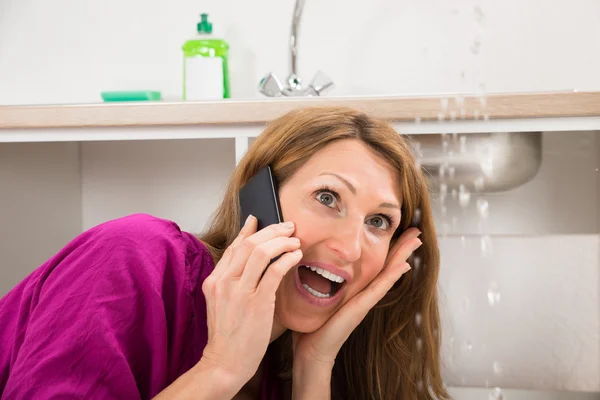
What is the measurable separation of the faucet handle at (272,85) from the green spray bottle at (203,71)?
137 millimetres

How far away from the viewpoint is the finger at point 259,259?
0.75 meters

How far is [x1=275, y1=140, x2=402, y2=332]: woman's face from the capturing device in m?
0.82

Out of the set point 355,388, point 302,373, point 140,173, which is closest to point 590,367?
point 355,388

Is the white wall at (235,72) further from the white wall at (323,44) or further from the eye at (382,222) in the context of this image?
the eye at (382,222)

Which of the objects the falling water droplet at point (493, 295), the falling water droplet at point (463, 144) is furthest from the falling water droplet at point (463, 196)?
the falling water droplet at point (493, 295)

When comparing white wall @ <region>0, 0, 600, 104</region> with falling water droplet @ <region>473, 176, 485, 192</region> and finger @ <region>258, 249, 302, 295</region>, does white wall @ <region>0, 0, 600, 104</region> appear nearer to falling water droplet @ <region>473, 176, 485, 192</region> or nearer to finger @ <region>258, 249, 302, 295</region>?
falling water droplet @ <region>473, 176, 485, 192</region>

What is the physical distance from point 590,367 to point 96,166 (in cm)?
141

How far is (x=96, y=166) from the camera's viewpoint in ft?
6.22

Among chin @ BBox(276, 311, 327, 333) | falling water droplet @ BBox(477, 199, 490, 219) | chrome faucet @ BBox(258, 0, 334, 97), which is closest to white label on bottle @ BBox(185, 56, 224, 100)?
chrome faucet @ BBox(258, 0, 334, 97)

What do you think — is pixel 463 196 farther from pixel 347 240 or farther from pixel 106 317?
pixel 106 317

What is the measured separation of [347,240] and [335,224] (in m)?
0.03

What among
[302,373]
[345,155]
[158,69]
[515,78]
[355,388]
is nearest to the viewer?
[345,155]

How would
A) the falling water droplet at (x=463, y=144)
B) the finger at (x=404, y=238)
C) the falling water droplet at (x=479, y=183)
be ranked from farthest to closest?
the falling water droplet at (x=479, y=183)
the falling water droplet at (x=463, y=144)
the finger at (x=404, y=238)

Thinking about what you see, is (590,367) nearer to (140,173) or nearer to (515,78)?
(515,78)
